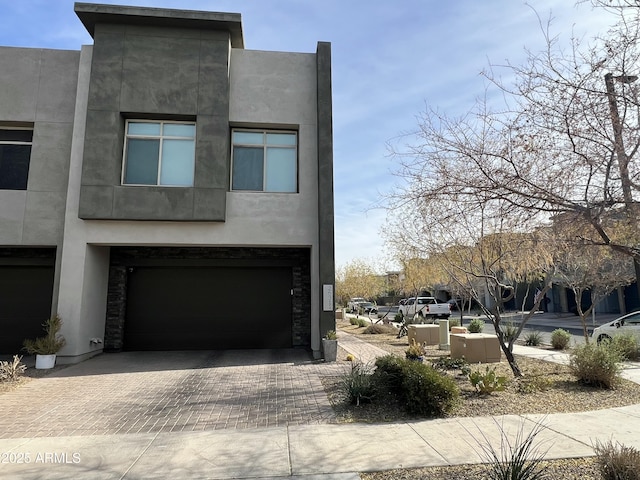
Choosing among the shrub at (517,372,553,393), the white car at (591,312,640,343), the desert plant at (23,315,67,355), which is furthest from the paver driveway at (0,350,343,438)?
the white car at (591,312,640,343)

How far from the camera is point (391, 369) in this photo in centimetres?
767

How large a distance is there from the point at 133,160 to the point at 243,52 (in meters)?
4.77

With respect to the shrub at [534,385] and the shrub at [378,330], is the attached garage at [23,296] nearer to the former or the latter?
Answer: the shrub at [534,385]

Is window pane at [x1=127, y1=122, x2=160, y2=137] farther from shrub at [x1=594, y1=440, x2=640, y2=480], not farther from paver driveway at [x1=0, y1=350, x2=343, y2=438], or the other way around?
shrub at [x1=594, y1=440, x2=640, y2=480]

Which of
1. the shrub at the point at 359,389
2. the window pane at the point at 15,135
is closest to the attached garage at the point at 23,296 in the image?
the window pane at the point at 15,135

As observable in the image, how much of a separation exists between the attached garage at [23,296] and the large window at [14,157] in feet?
7.27

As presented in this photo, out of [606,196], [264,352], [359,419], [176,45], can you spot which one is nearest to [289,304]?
[264,352]

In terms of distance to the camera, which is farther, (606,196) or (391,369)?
(391,369)

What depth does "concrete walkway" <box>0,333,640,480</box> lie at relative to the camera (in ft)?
15.2

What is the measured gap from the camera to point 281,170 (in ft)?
41.9

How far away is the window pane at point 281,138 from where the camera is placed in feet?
42.3

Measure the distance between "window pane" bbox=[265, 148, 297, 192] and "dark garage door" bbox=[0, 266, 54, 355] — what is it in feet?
24.8

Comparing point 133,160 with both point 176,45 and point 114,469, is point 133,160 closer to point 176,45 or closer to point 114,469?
point 176,45

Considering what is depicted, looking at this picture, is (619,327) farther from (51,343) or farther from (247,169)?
(51,343)
